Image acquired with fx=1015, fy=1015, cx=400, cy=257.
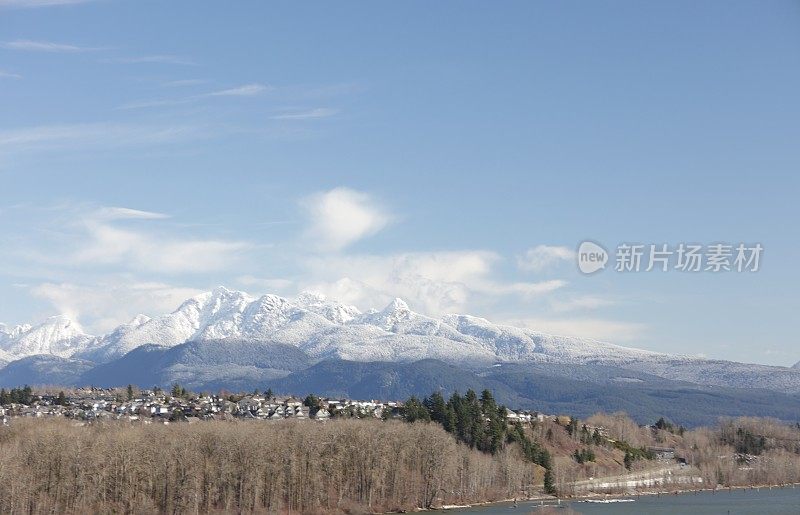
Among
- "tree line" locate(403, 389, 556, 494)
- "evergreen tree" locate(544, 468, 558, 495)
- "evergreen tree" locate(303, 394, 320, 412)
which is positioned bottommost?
"evergreen tree" locate(544, 468, 558, 495)

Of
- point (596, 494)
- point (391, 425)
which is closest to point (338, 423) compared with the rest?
point (391, 425)

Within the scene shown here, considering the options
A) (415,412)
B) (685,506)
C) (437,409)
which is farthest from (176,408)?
(685,506)

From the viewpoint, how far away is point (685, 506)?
9769 cm

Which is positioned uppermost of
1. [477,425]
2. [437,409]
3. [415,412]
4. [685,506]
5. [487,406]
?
[487,406]

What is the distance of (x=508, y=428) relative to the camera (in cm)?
12312

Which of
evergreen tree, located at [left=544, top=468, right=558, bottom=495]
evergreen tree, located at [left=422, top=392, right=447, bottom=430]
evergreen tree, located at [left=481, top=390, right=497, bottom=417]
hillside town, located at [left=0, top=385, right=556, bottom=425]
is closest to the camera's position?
evergreen tree, located at [left=544, top=468, right=558, bottom=495]

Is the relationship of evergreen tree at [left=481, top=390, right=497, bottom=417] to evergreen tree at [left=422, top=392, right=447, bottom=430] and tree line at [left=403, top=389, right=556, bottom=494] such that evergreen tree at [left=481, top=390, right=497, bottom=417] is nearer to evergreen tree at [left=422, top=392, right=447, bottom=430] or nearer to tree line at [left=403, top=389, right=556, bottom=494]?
tree line at [left=403, top=389, right=556, bottom=494]

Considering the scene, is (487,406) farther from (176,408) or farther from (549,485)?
(176,408)

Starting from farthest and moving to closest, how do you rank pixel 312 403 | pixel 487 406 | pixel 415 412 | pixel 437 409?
pixel 312 403
pixel 487 406
pixel 437 409
pixel 415 412

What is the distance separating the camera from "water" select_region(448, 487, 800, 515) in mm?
89125

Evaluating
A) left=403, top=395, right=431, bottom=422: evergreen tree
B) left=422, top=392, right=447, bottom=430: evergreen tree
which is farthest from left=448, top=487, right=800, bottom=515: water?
left=403, top=395, right=431, bottom=422: evergreen tree

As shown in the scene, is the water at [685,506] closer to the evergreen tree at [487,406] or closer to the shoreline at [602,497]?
the shoreline at [602,497]

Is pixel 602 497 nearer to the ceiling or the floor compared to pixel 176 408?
nearer to the floor

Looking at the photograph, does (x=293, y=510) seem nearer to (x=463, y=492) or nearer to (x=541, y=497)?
(x=463, y=492)
